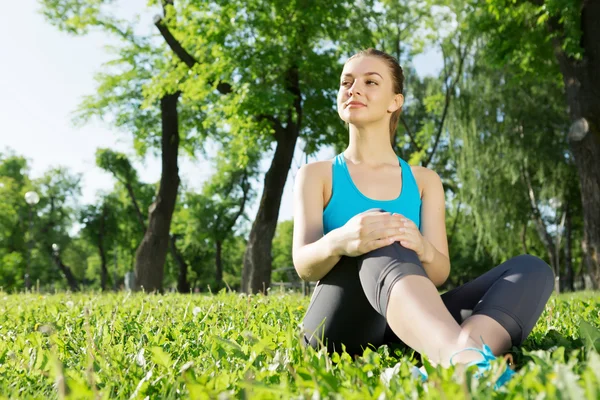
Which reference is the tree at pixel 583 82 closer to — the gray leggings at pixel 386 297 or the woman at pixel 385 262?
the woman at pixel 385 262

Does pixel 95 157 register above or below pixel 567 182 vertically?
above

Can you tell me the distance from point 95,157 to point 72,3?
13452mm

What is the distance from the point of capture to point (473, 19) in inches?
481

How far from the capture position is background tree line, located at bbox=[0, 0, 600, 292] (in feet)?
33.8

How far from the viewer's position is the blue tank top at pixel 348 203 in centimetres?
270

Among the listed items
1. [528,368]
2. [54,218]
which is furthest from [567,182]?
[54,218]

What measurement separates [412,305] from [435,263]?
65cm

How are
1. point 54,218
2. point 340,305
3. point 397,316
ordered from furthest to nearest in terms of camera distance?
point 54,218 → point 340,305 → point 397,316

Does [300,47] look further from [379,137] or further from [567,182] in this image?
[567,182]

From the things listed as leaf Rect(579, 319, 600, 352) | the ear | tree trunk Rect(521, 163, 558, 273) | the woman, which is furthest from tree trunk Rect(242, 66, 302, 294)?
tree trunk Rect(521, 163, 558, 273)

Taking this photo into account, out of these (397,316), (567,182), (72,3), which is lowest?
(397,316)

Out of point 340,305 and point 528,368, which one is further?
point 340,305

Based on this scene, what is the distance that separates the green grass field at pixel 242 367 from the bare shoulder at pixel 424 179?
0.89m

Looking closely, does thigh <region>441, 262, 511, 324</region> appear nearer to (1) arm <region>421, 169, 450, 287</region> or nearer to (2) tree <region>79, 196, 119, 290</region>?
(1) arm <region>421, 169, 450, 287</region>
